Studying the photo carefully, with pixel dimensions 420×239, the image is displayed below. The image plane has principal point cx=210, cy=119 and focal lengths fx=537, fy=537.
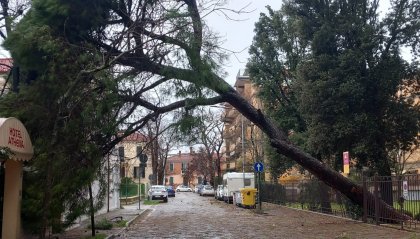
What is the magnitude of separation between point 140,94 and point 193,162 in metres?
84.6

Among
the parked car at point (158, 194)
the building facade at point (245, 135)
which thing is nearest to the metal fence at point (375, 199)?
the building facade at point (245, 135)

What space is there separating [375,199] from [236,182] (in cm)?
2759

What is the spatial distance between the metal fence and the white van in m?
12.7

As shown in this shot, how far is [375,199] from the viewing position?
20406mm

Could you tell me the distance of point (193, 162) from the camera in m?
100

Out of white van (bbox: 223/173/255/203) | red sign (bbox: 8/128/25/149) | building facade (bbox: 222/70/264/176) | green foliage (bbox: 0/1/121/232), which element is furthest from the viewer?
building facade (bbox: 222/70/264/176)

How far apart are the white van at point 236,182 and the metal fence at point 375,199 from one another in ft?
41.7

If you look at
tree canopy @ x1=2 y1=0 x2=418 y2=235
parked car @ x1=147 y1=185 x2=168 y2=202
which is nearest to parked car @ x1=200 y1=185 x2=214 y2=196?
parked car @ x1=147 y1=185 x2=168 y2=202

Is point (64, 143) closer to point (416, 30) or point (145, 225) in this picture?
point (145, 225)

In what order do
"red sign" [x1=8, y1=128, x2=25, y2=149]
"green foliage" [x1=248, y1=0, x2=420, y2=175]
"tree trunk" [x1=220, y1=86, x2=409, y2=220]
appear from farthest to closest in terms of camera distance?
"green foliage" [x1=248, y1=0, x2=420, y2=175], "tree trunk" [x1=220, y1=86, x2=409, y2=220], "red sign" [x1=8, y1=128, x2=25, y2=149]

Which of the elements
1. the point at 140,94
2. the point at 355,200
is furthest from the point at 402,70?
the point at 140,94

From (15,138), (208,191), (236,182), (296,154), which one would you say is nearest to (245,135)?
(236,182)

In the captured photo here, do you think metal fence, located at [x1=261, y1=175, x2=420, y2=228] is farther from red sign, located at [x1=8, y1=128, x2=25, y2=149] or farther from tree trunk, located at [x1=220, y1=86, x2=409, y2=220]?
red sign, located at [x1=8, y1=128, x2=25, y2=149]

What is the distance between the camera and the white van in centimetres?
4578
